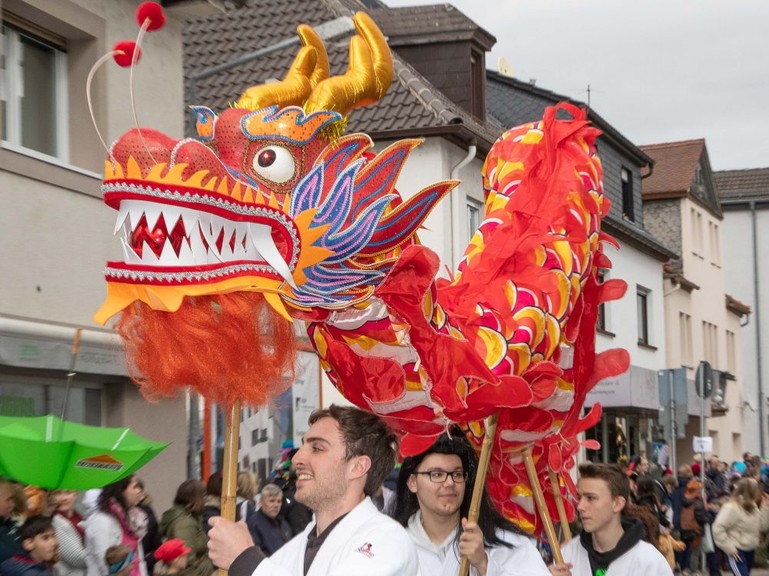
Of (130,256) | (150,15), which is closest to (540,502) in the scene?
(130,256)

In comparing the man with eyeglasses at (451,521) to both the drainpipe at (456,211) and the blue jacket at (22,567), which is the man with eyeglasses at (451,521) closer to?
the blue jacket at (22,567)

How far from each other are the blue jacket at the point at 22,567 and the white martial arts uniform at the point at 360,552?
2.91 metres

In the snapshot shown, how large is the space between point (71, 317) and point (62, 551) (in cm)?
388

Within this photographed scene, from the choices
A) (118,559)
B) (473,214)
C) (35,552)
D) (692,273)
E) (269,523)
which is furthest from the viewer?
(692,273)

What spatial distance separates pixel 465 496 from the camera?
20.0 ft

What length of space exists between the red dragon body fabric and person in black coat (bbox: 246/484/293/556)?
10.5 feet

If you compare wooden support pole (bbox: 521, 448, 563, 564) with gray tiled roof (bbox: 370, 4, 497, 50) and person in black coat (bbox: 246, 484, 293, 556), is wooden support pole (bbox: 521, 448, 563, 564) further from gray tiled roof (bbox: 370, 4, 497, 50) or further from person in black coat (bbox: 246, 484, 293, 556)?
gray tiled roof (bbox: 370, 4, 497, 50)

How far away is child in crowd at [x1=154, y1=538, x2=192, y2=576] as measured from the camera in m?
7.64

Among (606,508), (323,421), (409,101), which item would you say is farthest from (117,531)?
(409,101)

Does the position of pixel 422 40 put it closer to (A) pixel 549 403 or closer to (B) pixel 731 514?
(B) pixel 731 514

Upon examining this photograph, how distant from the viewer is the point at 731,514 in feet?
49.8

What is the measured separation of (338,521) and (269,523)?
5439 millimetres

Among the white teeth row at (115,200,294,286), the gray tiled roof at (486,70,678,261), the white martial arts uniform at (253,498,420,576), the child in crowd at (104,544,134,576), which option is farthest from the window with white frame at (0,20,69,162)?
the gray tiled roof at (486,70,678,261)

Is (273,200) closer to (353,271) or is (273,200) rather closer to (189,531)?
(353,271)
